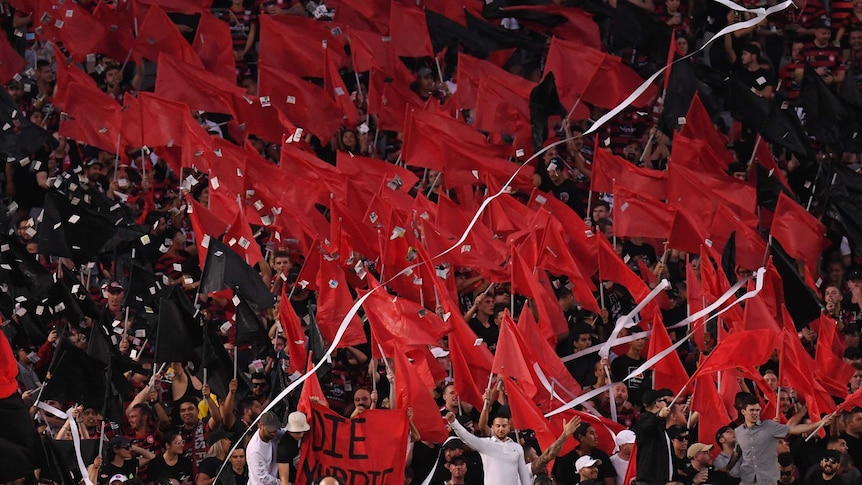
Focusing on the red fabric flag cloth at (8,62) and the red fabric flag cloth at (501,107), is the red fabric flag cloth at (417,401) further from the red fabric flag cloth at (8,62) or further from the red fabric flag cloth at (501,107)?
the red fabric flag cloth at (8,62)

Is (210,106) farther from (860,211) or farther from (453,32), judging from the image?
(860,211)

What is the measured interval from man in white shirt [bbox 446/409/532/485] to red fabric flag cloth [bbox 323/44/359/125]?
5192 millimetres

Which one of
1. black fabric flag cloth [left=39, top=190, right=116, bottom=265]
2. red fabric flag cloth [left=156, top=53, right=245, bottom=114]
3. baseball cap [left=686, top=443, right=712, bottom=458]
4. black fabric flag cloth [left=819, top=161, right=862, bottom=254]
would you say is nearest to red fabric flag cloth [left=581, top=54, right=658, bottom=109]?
black fabric flag cloth [left=819, top=161, right=862, bottom=254]

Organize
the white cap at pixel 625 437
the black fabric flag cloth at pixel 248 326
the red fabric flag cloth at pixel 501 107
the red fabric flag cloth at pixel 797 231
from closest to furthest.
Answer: the white cap at pixel 625 437
the black fabric flag cloth at pixel 248 326
the red fabric flag cloth at pixel 797 231
the red fabric flag cloth at pixel 501 107

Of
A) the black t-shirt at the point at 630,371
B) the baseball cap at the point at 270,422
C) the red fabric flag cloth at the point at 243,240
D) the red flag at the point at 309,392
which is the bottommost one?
the black t-shirt at the point at 630,371

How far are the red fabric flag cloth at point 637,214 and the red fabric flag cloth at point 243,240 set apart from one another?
2.77 meters

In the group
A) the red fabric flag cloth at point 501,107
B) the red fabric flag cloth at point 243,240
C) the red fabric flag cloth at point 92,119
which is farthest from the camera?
the red fabric flag cloth at point 501,107

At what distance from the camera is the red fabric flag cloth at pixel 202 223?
16125 millimetres

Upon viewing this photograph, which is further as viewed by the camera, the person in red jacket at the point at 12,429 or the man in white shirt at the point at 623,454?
the man in white shirt at the point at 623,454

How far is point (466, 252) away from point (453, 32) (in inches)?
133

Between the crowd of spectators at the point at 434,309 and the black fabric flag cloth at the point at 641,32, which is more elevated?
the black fabric flag cloth at the point at 641,32

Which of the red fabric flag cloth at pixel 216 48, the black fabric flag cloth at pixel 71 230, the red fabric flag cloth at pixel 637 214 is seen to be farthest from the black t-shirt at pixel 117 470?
the red fabric flag cloth at pixel 216 48

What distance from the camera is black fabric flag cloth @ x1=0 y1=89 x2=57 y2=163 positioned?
57.6ft

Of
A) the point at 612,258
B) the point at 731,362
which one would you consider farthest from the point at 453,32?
the point at 731,362
